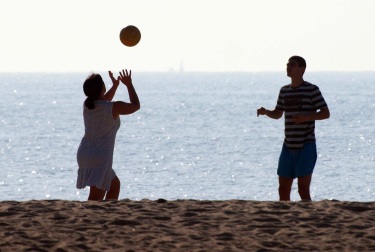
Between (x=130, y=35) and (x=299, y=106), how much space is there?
2.15 metres

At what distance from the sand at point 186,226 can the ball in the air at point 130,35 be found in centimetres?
201

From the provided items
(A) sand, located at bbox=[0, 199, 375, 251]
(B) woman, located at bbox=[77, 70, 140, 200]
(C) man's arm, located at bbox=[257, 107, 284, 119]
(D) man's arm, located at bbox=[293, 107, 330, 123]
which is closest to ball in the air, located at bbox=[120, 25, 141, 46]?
(C) man's arm, located at bbox=[257, 107, 284, 119]

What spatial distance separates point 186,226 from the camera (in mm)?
9312

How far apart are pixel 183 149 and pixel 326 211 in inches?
2292

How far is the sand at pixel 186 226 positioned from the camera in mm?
8664

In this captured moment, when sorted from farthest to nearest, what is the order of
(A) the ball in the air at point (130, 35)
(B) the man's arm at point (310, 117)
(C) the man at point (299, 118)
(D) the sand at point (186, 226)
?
(A) the ball in the air at point (130, 35)
(C) the man at point (299, 118)
(B) the man's arm at point (310, 117)
(D) the sand at point (186, 226)

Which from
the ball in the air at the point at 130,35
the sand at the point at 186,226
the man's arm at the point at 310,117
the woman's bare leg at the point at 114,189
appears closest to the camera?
the sand at the point at 186,226

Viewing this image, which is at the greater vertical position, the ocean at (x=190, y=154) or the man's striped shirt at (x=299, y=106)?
the man's striped shirt at (x=299, y=106)

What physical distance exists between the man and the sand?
51cm

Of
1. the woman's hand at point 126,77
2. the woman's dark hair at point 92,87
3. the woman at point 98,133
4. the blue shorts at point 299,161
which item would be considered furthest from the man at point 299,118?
the woman's dark hair at point 92,87

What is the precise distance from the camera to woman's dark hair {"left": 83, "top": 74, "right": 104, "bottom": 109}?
31.8ft

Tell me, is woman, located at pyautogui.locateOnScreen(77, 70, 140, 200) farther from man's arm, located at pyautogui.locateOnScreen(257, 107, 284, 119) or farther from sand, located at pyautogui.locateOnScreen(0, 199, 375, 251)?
man's arm, located at pyautogui.locateOnScreen(257, 107, 284, 119)

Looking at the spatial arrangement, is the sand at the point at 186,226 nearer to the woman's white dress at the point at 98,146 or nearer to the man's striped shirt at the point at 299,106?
the woman's white dress at the point at 98,146

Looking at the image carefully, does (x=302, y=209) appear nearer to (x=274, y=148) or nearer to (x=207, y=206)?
(x=207, y=206)
